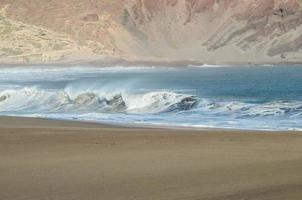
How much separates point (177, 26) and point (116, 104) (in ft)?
473

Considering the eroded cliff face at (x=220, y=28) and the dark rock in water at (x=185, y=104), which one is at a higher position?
the eroded cliff face at (x=220, y=28)

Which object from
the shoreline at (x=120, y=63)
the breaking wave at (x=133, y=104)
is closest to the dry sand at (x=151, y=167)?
the breaking wave at (x=133, y=104)

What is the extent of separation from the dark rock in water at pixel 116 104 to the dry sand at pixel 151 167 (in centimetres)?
1396

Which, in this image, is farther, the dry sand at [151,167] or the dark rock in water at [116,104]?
the dark rock in water at [116,104]

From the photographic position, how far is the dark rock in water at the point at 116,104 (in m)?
26.9

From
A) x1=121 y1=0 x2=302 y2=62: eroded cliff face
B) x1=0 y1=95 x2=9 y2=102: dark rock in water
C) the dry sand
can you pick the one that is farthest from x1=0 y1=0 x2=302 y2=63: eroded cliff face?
the dry sand

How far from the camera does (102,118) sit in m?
22.0

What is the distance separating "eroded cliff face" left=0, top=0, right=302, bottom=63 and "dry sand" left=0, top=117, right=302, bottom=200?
12324 cm

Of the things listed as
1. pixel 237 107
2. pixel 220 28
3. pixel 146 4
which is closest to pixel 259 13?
pixel 220 28

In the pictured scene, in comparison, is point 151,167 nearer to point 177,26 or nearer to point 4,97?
point 4,97

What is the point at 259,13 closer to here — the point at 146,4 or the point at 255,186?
the point at 146,4

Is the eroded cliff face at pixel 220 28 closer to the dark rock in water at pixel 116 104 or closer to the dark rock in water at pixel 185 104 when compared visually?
the dark rock in water at pixel 116 104

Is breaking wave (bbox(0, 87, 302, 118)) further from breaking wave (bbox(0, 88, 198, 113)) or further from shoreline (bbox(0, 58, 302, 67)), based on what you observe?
shoreline (bbox(0, 58, 302, 67))

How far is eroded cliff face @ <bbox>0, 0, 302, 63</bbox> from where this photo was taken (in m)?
147
